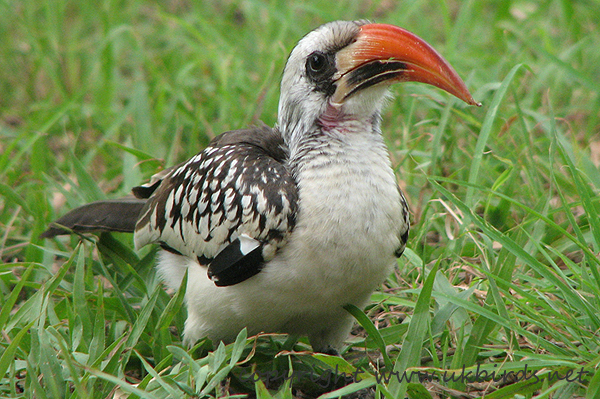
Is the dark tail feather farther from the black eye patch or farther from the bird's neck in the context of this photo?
the black eye patch

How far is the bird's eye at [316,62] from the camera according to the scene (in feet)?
9.73

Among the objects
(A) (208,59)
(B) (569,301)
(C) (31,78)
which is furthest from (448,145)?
(C) (31,78)

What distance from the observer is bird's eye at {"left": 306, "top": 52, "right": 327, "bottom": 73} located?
297 cm

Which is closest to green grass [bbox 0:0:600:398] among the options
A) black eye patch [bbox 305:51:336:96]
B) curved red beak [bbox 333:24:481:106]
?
curved red beak [bbox 333:24:481:106]

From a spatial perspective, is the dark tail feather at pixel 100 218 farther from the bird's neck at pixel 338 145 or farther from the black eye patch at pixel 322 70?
the black eye patch at pixel 322 70

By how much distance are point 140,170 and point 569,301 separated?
8.88 ft

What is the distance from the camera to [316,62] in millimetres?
2980

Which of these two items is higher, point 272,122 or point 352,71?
point 352,71

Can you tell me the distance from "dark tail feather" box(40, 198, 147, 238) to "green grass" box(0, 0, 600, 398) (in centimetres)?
12

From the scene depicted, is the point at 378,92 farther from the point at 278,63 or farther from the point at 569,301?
the point at 278,63

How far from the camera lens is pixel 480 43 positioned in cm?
581

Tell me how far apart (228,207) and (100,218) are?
97 centimetres

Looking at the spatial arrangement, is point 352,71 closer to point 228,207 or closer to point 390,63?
point 390,63

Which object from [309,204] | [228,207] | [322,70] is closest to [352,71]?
[322,70]
